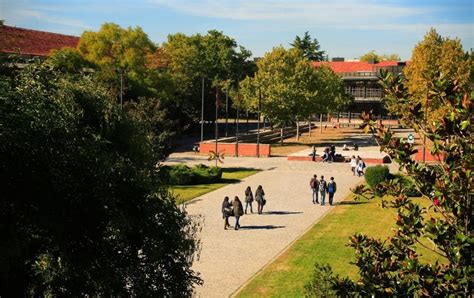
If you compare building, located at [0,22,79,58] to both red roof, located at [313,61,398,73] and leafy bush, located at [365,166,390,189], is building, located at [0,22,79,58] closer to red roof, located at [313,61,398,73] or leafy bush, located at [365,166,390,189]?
leafy bush, located at [365,166,390,189]

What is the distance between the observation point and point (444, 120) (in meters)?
5.25

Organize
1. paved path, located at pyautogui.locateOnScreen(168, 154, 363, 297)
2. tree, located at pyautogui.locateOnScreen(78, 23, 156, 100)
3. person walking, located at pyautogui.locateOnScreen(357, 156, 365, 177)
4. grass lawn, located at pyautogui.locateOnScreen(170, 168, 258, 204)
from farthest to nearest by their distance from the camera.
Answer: tree, located at pyautogui.locateOnScreen(78, 23, 156, 100) < person walking, located at pyautogui.locateOnScreen(357, 156, 365, 177) < grass lawn, located at pyautogui.locateOnScreen(170, 168, 258, 204) < paved path, located at pyautogui.locateOnScreen(168, 154, 363, 297)

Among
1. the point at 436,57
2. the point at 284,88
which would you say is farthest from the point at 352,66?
the point at 436,57

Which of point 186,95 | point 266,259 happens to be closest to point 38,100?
point 266,259

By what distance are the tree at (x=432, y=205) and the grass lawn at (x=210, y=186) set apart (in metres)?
18.4

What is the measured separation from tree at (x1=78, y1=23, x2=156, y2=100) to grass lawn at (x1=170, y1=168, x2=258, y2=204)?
16654 millimetres

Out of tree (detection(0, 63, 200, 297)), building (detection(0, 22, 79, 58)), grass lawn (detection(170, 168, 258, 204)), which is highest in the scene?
building (detection(0, 22, 79, 58))

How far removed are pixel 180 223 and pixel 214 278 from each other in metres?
5.67

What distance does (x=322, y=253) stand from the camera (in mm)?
17156

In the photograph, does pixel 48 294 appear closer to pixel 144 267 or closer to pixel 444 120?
pixel 144 267

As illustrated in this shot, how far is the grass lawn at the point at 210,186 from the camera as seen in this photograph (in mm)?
27375

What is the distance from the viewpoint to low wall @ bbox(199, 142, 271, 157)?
4531 centimetres

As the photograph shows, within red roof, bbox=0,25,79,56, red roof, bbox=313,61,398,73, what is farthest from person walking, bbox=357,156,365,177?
red roof, bbox=313,61,398,73

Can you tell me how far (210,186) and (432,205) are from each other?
24.9 m
